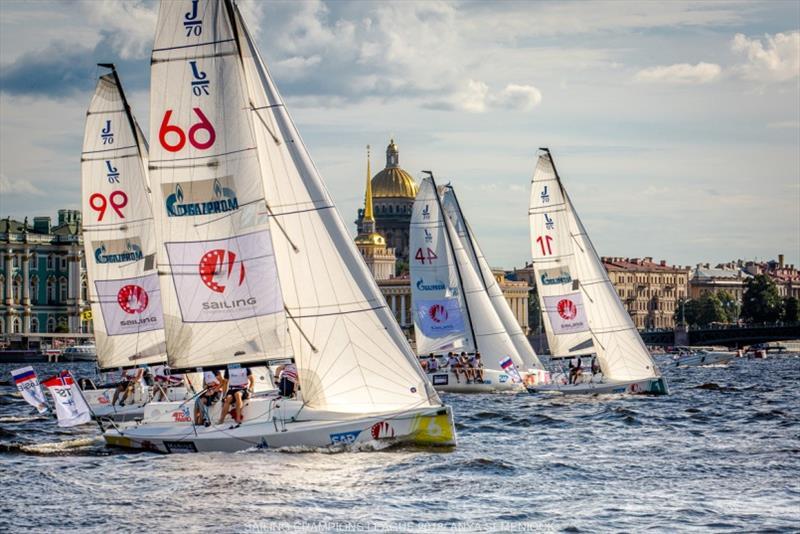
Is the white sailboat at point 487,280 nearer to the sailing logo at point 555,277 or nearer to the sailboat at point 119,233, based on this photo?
the sailing logo at point 555,277

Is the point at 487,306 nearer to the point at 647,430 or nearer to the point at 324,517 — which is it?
the point at 647,430

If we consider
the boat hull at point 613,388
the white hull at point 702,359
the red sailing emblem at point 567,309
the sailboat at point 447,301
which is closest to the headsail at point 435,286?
the sailboat at point 447,301

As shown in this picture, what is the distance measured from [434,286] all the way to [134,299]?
1479 cm

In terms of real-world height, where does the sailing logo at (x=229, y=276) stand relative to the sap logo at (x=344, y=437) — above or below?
above

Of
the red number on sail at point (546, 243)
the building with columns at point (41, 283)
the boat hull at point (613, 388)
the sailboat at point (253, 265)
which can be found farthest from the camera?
the building with columns at point (41, 283)

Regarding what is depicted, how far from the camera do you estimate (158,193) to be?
76.9ft

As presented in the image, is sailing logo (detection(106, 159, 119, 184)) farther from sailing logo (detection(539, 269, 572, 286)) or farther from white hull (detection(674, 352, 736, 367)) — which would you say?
white hull (detection(674, 352, 736, 367))

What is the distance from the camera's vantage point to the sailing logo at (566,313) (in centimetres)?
4162

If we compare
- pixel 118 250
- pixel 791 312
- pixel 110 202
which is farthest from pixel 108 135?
pixel 791 312

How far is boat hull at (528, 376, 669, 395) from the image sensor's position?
3991 cm

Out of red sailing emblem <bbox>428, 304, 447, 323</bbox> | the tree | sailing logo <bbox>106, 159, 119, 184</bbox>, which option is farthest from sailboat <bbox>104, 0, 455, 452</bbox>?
the tree

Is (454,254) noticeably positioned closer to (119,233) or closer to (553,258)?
(553,258)

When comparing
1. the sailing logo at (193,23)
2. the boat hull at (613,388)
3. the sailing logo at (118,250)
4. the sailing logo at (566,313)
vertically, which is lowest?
the boat hull at (613,388)

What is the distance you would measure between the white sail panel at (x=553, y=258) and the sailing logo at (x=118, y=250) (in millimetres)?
13606
